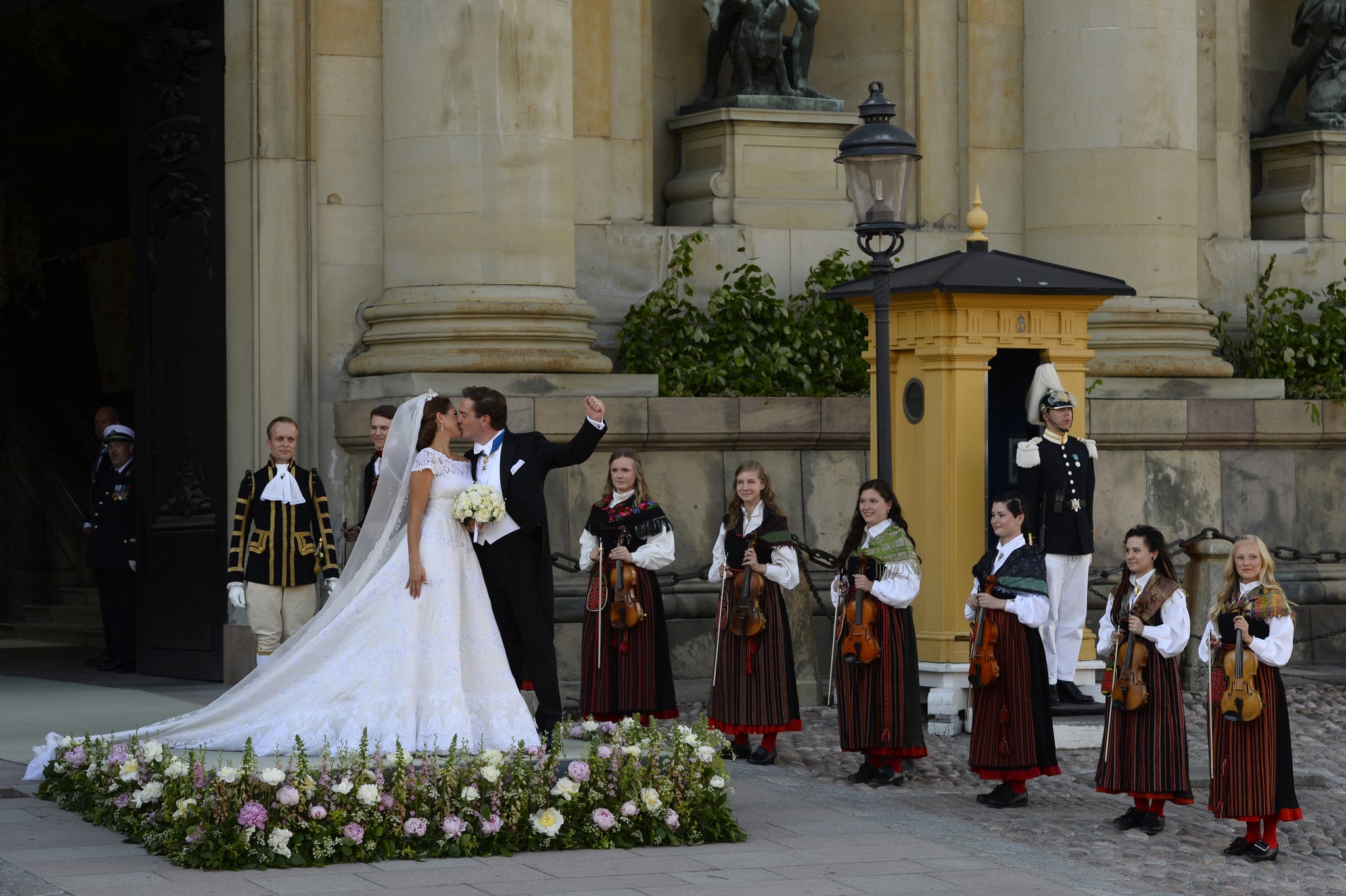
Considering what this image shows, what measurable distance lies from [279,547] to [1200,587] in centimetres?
589

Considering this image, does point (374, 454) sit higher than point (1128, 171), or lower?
lower

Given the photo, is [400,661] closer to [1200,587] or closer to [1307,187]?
[1200,587]

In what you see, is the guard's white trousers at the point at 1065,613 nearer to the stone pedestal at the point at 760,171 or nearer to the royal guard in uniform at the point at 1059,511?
the royal guard in uniform at the point at 1059,511

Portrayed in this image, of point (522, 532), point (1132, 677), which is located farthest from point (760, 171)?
point (1132, 677)

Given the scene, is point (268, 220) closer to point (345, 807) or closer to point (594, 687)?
point (594, 687)

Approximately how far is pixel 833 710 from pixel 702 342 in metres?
2.92

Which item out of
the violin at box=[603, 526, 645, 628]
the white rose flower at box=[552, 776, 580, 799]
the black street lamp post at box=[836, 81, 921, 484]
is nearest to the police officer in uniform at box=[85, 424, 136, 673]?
the violin at box=[603, 526, 645, 628]

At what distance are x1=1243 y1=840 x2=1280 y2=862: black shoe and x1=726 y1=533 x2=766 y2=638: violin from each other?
111 inches

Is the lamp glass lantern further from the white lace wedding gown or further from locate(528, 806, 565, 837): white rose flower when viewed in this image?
locate(528, 806, 565, 837): white rose flower

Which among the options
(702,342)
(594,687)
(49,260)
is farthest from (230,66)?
(49,260)

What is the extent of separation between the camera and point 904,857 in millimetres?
8359

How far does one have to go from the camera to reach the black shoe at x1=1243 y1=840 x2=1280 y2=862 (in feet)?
29.0

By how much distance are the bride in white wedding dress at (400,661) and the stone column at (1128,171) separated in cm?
694

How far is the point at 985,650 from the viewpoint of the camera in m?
9.80
